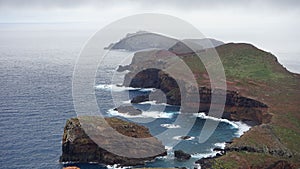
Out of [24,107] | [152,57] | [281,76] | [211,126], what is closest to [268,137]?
[211,126]

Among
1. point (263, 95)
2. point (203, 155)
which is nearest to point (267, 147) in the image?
point (203, 155)

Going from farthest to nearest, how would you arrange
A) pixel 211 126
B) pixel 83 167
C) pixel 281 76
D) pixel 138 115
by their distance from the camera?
1. pixel 281 76
2. pixel 138 115
3. pixel 211 126
4. pixel 83 167

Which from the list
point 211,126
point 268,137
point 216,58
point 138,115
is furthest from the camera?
point 216,58

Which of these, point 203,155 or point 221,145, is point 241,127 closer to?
point 221,145

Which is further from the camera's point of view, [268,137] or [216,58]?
[216,58]

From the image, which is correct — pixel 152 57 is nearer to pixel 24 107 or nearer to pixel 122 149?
pixel 24 107

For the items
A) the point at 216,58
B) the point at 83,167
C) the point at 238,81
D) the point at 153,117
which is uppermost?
the point at 216,58

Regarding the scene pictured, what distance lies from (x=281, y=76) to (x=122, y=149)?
7438 centimetres

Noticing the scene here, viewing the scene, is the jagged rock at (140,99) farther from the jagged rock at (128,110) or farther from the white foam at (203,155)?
the white foam at (203,155)

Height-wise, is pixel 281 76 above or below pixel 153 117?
above

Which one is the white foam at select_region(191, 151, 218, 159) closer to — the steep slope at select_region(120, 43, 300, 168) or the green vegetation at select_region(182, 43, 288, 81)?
the steep slope at select_region(120, 43, 300, 168)

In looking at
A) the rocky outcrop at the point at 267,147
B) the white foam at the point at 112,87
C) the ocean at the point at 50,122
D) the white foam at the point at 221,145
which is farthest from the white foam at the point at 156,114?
the white foam at the point at 112,87

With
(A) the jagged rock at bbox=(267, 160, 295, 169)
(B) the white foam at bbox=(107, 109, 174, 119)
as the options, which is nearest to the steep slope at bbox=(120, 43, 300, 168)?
(A) the jagged rock at bbox=(267, 160, 295, 169)

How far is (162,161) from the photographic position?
77438mm
